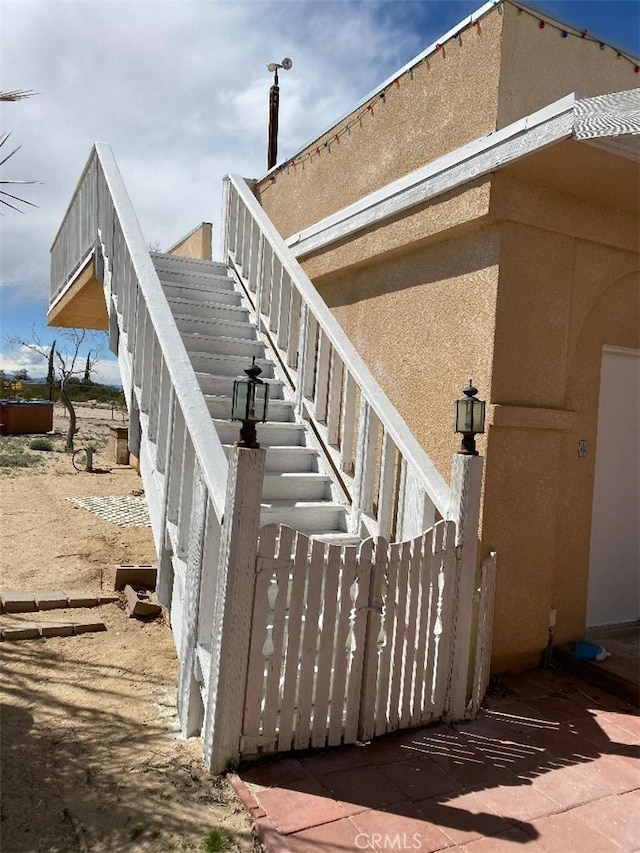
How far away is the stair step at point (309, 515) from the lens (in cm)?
436

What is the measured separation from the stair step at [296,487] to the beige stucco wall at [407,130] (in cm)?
281

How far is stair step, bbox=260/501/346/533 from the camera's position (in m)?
4.36

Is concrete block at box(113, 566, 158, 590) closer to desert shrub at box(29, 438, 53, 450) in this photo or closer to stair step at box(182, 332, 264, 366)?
stair step at box(182, 332, 264, 366)

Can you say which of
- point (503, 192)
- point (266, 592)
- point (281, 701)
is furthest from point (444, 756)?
point (503, 192)

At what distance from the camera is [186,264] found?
6961 mm

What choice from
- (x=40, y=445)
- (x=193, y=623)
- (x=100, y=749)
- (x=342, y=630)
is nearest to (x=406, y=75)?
(x=342, y=630)

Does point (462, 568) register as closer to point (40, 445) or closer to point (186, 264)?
point (186, 264)

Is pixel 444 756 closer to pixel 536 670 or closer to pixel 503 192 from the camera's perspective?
pixel 536 670

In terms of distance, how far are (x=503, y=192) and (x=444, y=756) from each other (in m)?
3.52

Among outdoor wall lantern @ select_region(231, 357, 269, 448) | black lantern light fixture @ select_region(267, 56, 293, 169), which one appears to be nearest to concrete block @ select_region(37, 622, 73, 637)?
outdoor wall lantern @ select_region(231, 357, 269, 448)

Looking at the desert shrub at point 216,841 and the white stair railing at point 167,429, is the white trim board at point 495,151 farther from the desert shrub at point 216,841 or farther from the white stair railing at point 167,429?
the desert shrub at point 216,841

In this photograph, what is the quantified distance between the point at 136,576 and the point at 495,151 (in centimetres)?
479

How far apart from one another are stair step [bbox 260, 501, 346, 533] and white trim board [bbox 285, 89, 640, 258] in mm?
2504

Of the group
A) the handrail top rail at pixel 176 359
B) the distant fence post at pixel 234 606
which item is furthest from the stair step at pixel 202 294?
the distant fence post at pixel 234 606
